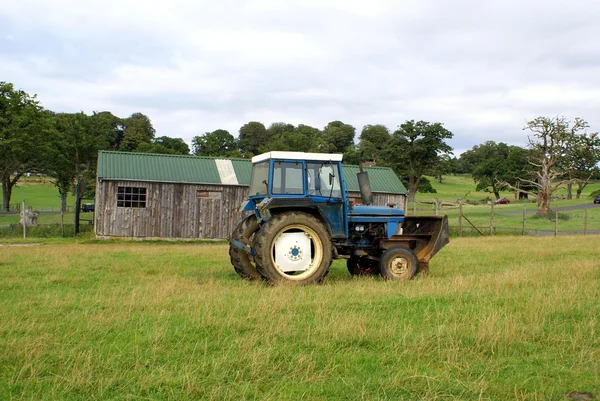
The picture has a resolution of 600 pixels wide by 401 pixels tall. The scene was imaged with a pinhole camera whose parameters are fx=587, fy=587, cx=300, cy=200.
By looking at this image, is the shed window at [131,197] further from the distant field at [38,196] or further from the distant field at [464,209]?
the distant field at [38,196]

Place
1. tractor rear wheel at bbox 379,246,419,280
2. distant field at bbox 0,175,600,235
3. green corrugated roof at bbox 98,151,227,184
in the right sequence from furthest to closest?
distant field at bbox 0,175,600,235
green corrugated roof at bbox 98,151,227,184
tractor rear wheel at bbox 379,246,419,280

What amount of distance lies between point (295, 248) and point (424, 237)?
10.3ft

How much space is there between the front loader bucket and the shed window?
1677 centimetres

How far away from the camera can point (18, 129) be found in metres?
46.3

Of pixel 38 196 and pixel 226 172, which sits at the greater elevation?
pixel 226 172

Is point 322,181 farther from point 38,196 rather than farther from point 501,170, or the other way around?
point 38,196

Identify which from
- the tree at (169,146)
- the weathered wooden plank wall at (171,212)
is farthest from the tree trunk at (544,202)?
the tree at (169,146)

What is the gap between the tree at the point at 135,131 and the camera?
260ft

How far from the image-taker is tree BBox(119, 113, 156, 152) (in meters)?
79.4

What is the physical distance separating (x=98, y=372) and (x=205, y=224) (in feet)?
73.6

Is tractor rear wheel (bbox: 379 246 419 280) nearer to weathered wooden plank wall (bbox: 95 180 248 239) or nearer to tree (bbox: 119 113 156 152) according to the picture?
weathered wooden plank wall (bbox: 95 180 248 239)

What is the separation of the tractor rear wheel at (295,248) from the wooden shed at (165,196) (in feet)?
52.5

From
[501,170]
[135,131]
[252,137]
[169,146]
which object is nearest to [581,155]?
[501,170]

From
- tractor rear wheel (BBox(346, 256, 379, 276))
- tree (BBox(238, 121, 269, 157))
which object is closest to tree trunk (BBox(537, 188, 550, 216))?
tractor rear wheel (BBox(346, 256, 379, 276))
